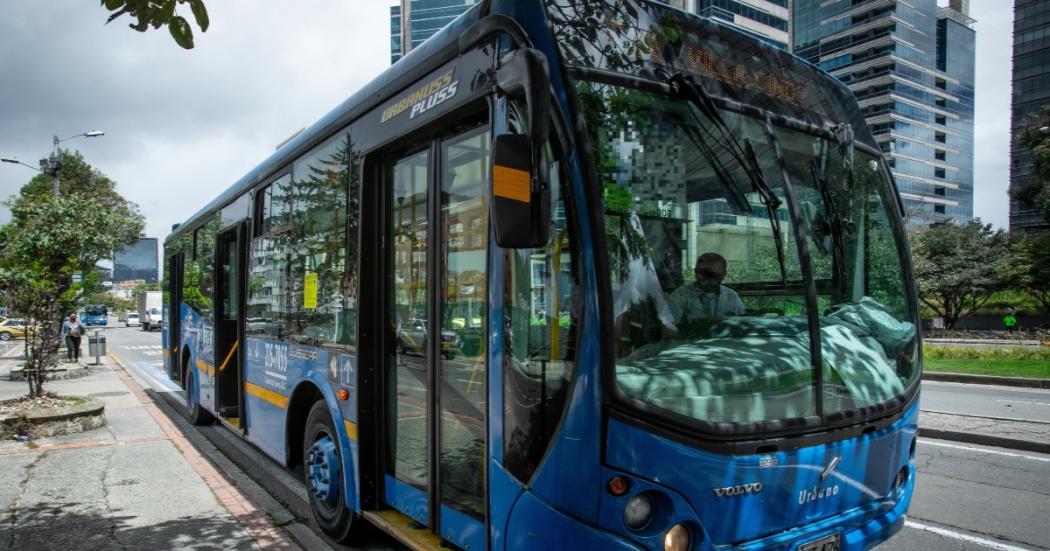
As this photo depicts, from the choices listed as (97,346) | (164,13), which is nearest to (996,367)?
(164,13)

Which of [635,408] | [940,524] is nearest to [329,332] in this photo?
[635,408]

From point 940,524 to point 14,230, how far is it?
49.3ft

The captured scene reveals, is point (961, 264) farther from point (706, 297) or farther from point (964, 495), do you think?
point (706, 297)

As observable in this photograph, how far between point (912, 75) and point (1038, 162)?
71.6 m

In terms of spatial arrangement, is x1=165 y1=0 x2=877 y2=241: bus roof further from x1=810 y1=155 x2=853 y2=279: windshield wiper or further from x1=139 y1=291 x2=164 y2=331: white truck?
x1=139 y1=291 x2=164 y2=331: white truck

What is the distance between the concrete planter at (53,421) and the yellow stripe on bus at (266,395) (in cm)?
→ 342

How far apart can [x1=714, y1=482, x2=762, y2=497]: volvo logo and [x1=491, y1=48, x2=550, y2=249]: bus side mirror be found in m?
1.21

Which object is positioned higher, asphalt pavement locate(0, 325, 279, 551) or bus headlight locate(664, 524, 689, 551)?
bus headlight locate(664, 524, 689, 551)

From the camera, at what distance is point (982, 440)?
8562 millimetres

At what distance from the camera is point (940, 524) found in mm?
5410

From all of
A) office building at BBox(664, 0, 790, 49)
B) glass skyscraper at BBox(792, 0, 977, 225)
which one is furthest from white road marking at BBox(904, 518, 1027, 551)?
glass skyscraper at BBox(792, 0, 977, 225)

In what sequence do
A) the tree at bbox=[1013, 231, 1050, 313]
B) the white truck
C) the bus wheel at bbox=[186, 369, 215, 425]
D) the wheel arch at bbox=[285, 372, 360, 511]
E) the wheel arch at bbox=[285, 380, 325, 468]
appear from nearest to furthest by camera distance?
the wheel arch at bbox=[285, 372, 360, 511] → the wheel arch at bbox=[285, 380, 325, 468] → the bus wheel at bbox=[186, 369, 215, 425] → the tree at bbox=[1013, 231, 1050, 313] → the white truck

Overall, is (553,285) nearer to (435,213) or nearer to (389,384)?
(435,213)

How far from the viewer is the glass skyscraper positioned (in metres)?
96.2
